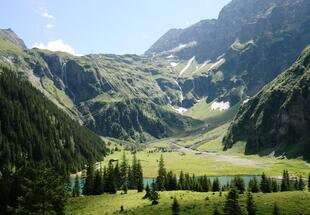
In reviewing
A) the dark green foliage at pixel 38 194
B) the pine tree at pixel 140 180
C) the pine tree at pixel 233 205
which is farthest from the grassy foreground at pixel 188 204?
the dark green foliage at pixel 38 194

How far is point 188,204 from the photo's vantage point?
105312mm

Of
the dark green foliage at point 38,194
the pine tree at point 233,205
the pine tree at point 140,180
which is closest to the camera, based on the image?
the dark green foliage at point 38,194

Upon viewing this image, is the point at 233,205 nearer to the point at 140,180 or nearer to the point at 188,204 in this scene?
the point at 188,204

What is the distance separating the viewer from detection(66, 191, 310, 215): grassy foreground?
97.4 metres

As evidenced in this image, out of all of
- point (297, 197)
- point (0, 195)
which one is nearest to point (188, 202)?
point (297, 197)

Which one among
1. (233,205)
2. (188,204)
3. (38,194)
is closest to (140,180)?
(188,204)

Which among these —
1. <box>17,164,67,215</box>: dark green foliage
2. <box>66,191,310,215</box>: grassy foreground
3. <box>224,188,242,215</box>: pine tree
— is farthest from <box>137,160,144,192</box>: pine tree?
<box>224,188,242,215</box>: pine tree

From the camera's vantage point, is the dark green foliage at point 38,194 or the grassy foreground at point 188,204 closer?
the dark green foliage at point 38,194

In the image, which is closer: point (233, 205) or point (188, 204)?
point (233, 205)

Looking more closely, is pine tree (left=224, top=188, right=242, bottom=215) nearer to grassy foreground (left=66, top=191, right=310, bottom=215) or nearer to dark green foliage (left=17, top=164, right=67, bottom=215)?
grassy foreground (left=66, top=191, right=310, bottom=215)

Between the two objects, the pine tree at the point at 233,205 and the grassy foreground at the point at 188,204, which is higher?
the pine tree at the point at 233,205

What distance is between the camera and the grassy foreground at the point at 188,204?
319ft

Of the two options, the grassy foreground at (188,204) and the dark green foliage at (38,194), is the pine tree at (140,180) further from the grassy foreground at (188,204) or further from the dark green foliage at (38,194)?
the dark green foliage at (38,194)

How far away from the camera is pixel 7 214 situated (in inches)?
4353
